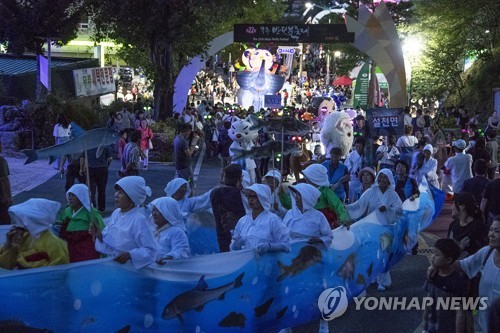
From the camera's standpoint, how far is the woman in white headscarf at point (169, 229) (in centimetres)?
773

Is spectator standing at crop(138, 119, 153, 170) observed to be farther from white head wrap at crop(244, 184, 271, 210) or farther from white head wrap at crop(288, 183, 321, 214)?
white head wrap at crop(244, 184, 271, 210)

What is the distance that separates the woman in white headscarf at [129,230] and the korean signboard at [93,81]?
92.3 feet

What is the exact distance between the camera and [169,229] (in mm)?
7789

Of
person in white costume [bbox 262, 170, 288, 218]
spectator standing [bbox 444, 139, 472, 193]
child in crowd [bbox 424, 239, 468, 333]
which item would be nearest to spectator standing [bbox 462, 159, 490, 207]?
person in white costume [bbox 262, 170, 288, 218]

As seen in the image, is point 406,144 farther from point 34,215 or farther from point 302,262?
point 34,215

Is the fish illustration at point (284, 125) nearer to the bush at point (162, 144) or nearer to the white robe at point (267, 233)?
the white robe at point (267, 233)

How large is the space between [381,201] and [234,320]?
3.52m

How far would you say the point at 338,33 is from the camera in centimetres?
3416

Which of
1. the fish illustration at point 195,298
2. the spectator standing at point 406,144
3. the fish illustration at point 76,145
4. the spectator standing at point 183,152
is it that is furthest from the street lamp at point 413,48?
the fish illustration at point 195,298

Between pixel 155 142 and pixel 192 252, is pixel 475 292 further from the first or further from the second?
pixel 155 142

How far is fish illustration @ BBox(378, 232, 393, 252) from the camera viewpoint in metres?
10.1

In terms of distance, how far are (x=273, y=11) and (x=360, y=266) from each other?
5473 cm

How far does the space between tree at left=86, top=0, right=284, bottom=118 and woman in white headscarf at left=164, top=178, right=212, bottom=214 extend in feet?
62.2

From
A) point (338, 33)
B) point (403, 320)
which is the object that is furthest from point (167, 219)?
point (338, 33)
